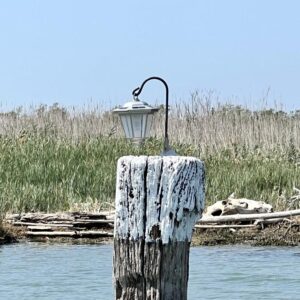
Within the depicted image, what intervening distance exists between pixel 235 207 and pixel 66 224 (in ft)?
7.19

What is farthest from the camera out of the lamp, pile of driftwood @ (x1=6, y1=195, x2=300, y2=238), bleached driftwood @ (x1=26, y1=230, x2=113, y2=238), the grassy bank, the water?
the grassy bank

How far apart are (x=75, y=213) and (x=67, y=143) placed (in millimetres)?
5249

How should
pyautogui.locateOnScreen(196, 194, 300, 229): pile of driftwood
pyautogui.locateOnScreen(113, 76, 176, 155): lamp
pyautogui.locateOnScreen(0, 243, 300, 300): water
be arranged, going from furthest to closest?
1. pyautogui.locateOnScreen(196, 194, 300, 229): pile of driftwood
2. pyautogui.locateOnScreen(0, 243, 300, 300): water
3. pyautogui.locateOnScreen(113, 76, 176, 155): lamp

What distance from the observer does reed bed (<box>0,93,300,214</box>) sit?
50.5 feet

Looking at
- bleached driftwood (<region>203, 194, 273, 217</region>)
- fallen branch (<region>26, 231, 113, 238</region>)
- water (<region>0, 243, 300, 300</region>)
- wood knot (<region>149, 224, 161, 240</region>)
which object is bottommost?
water (<region>0, 243, 300, 300</region>)

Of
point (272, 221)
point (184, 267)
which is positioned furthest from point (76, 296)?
point (184, 267)

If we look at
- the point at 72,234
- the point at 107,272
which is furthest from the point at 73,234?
the point at 107,272

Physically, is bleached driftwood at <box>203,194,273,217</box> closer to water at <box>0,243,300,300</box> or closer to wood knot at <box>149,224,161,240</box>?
water at <box>0,243,300,300</box>

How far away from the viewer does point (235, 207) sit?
539 inches

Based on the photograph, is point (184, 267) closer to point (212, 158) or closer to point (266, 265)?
point (266, 265)

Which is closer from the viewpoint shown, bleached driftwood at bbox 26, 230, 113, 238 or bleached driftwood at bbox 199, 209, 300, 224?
bleached driftwood at bbox 199, 209, 300, 224

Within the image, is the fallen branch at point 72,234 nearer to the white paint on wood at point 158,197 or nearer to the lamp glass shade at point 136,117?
the lamp glass shade at point 136,117

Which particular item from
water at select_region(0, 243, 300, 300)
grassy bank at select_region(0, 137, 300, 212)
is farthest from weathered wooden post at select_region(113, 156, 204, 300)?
grassy bank at select_region(0, 137, 300, 212)

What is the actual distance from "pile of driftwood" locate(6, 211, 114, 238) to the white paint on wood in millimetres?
10062
